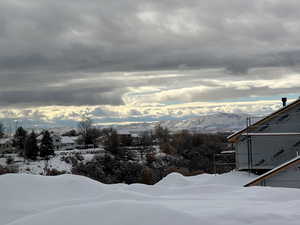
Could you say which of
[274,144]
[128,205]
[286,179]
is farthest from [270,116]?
[128,205]

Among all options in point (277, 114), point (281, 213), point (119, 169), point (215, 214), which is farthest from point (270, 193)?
point (119, 169)

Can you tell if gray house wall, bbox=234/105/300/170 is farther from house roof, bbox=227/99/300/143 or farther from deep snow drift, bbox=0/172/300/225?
deep snow drift, bbox=0/172/300/225

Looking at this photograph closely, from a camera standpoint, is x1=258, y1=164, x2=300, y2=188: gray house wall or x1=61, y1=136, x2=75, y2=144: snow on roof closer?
x1=258, y1=164, x2=300, y2=188: gray house wall

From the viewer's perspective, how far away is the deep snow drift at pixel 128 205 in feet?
27.3

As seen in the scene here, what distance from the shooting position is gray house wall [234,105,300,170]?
26.3m

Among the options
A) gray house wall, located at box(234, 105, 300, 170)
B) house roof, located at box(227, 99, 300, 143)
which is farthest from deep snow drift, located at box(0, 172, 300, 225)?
gray house wall, located at box(234, 105, 300, 170)

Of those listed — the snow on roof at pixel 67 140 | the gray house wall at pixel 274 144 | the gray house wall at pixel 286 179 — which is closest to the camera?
the gray house wall at pixel 286 179

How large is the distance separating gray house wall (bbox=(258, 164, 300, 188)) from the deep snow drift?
19.6 ft

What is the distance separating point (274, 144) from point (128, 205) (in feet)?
64.5

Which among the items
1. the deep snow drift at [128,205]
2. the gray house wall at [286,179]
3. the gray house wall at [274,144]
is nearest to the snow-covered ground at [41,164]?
the gray house wall at [274,144]

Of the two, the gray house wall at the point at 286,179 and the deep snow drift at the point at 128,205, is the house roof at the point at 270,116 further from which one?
the deep snow drift at the point at 128,205

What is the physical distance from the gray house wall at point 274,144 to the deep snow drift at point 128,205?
1022 cm

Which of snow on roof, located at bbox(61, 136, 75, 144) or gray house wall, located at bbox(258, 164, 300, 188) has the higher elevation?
snow on roof, located at bbox(61, 136, 75, 144)

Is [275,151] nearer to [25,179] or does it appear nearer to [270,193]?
[270,193]
